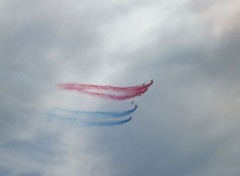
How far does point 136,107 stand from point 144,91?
1034cm

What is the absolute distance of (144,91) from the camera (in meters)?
84.0

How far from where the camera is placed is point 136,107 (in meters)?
81.1

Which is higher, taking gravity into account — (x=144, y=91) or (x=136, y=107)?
(x=144, y=91)
